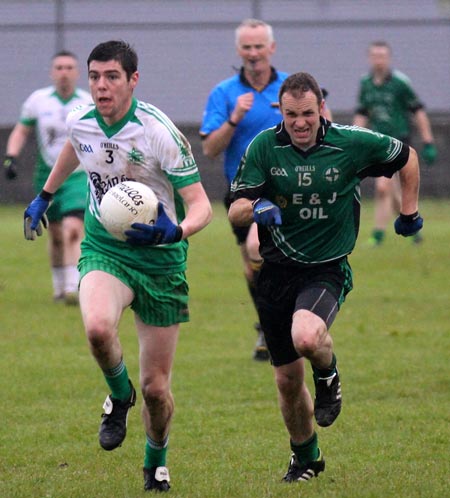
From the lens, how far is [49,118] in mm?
12602

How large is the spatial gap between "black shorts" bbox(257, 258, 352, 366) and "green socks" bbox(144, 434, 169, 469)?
2.29 ft

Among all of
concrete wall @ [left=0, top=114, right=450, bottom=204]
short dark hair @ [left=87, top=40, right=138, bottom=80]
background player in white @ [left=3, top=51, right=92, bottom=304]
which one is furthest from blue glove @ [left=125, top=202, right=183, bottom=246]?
concrete wall @ [left=0, top=114, right=450, bottom=204]

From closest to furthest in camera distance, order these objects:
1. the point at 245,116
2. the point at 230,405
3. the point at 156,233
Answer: the point at 156,233 < the point at 230,405 < the point at 245,116

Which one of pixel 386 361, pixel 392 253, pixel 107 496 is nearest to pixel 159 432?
pixel 107 496

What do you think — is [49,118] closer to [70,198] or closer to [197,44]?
[70,198]

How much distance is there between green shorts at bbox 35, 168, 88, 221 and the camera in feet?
40.5

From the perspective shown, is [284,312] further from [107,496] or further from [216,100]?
[216,100]

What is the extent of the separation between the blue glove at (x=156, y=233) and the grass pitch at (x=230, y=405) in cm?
121

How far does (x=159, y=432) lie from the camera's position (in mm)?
5902

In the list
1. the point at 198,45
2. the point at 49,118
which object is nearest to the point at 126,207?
the point at 49,118

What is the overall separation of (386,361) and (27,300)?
489 cm

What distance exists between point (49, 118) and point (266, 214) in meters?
7.41

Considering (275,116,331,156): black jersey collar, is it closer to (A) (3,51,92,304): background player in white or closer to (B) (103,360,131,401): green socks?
(B) (103,360,131,401): green socks

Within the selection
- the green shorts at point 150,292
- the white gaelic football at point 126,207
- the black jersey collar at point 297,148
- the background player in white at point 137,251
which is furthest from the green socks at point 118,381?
the black jersey collar at point 297,148
